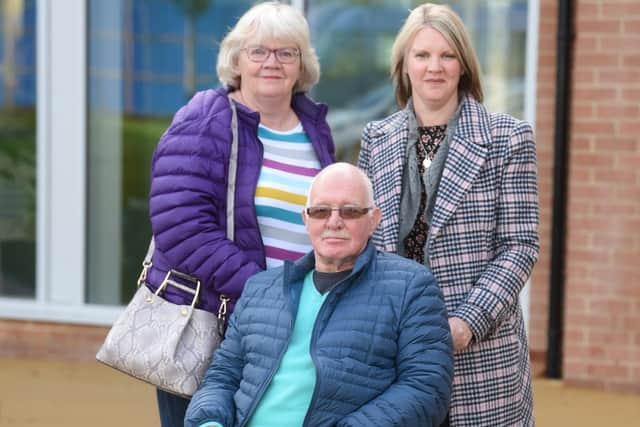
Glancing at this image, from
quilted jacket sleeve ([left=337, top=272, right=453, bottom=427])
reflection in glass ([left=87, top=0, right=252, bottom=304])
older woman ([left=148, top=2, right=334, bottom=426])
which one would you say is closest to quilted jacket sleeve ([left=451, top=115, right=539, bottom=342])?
quilted jacket sleeve ([left=337, top=272, right=453, bottom=427])

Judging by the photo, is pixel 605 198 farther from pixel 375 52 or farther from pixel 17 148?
pixel 17 148

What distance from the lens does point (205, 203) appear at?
3961 mm

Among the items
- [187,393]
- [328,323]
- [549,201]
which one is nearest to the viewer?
[328,323]

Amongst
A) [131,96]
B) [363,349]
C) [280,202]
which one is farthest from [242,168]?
[131,96]

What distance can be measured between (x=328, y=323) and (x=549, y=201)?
3.73 meters

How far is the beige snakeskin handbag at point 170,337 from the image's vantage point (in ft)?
12.9

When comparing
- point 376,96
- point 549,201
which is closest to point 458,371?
point 549,201

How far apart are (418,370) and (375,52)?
13.8ft

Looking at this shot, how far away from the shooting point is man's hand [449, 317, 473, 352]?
3.87 m

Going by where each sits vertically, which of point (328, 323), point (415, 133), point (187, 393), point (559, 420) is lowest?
point (559, 420)

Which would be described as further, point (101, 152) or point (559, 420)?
point (101, 152)

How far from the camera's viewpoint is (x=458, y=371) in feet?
13.1

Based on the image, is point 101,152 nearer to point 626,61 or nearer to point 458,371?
point 626,61

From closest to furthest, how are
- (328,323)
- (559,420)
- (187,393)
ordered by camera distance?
(328,323) < (187,393) < (559,420)
